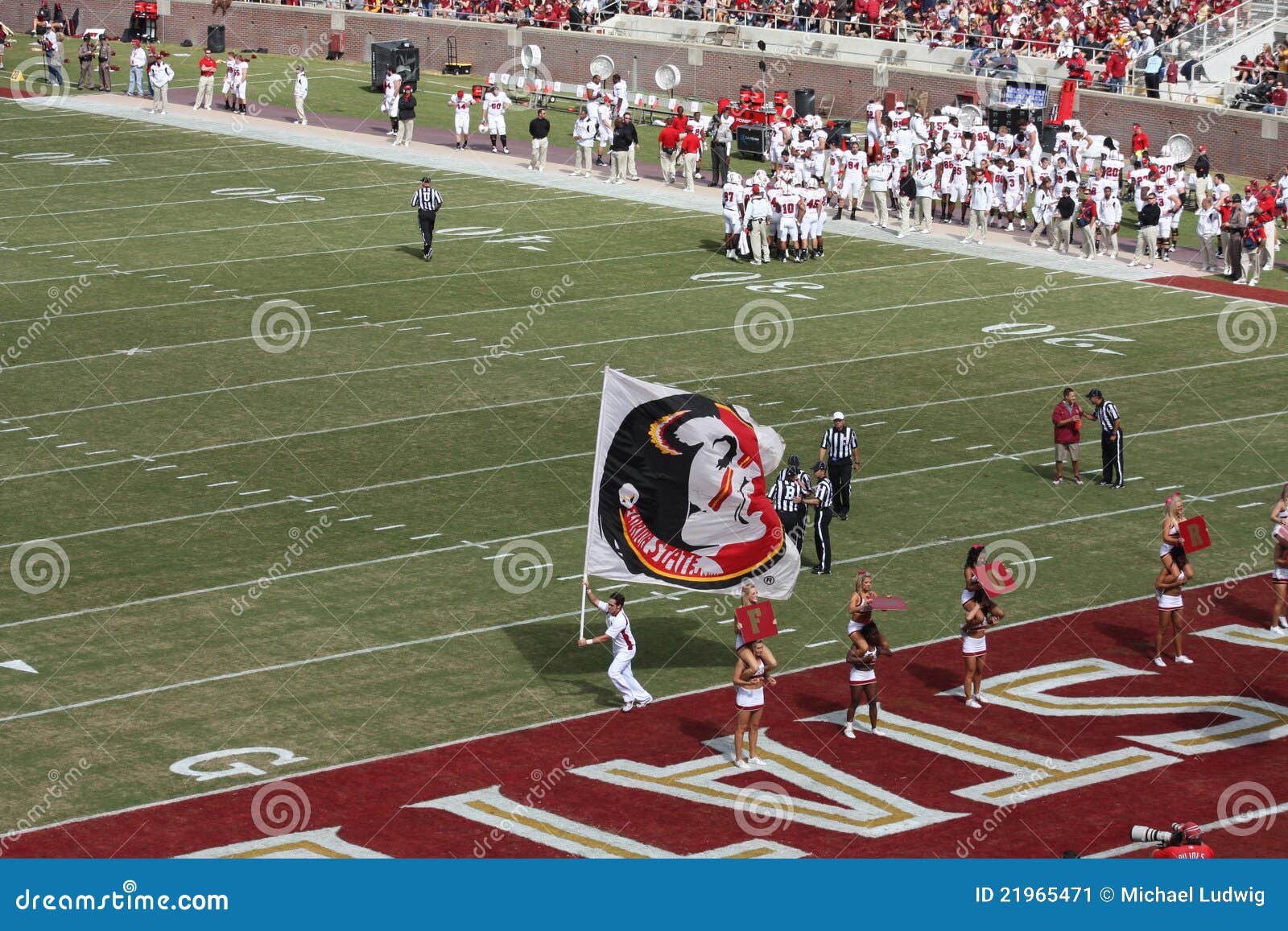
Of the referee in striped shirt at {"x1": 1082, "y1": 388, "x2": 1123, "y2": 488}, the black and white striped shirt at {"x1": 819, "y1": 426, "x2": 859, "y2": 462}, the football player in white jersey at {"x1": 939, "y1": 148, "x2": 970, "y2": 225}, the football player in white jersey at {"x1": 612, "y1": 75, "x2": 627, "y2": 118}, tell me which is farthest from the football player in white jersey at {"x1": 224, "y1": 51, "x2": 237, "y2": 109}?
the referee in striped shirt at {"x1": 1082, "y1": 388, "x2": 1123, "y2": 488}

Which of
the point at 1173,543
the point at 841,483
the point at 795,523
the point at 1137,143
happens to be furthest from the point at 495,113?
the point at 1173,543

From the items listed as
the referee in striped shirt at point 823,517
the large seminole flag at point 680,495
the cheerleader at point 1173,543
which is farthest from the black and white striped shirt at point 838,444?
the cheerleader at point 1173,543

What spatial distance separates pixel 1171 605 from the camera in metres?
20.7

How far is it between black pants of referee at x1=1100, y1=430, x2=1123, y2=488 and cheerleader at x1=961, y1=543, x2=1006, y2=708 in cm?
701

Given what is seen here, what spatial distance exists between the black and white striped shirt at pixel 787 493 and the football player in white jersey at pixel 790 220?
1638 centimetres

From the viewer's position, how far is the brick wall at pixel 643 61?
49750 millimetres

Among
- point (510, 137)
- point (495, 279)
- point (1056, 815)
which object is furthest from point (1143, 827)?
point (510, 137)

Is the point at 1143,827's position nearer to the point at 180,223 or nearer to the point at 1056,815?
the point at 1056,815

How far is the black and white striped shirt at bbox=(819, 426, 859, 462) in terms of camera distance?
81.5 ft

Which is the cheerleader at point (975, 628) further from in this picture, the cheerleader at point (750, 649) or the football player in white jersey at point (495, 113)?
the football player in white jersey at point (495, 113)

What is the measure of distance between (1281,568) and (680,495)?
261 inches

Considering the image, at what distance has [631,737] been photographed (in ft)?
62.0

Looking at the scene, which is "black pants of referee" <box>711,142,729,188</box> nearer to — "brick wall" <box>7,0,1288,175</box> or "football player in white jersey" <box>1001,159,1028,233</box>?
"football player in white jersey" <box>1001,159,1028,233</box>

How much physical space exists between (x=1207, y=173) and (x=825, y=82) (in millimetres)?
13996
